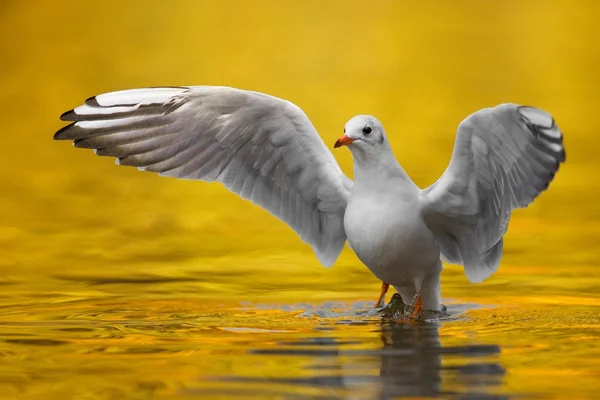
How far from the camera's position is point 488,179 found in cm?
748

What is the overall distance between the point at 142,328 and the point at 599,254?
187 inches

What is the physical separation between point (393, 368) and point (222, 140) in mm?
2532

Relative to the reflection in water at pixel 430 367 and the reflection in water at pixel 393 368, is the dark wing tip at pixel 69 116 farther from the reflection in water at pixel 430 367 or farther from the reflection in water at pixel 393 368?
the reflection in water at pixel 430 367

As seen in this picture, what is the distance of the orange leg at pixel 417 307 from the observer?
309 inches

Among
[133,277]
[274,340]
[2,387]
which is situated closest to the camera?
[2,387]

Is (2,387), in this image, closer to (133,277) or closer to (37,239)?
(133,277)

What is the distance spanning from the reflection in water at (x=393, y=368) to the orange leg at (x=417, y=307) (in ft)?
2.16

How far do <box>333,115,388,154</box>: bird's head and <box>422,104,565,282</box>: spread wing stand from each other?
1.44 ft

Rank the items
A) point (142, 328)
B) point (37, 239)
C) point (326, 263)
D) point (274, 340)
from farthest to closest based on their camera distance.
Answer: point (37, 239)
point (326, 263)
point (142, 328)
point (274, 340)

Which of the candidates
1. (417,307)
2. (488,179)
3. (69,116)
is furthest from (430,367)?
(69,116)

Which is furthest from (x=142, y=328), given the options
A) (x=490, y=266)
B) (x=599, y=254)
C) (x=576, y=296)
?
(x=599, y=254)

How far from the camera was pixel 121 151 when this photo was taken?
313 inches

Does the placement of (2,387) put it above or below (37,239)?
below

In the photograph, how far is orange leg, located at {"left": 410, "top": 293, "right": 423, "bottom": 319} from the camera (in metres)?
7.84
